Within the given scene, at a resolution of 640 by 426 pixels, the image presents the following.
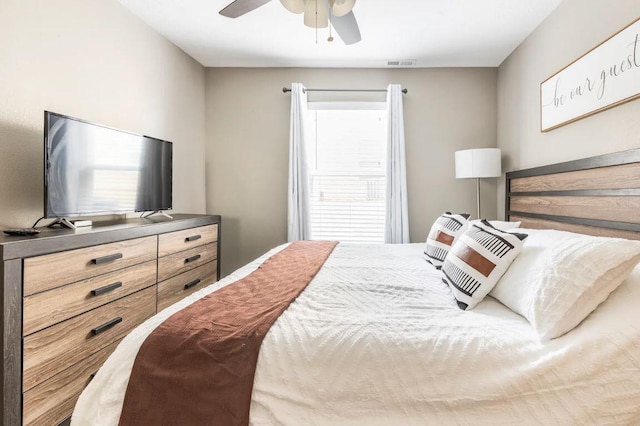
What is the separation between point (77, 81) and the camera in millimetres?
2125

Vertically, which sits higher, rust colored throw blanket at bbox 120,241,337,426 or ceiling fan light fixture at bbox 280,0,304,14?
ceiling fan light fixture at bbox 280,0,304,14

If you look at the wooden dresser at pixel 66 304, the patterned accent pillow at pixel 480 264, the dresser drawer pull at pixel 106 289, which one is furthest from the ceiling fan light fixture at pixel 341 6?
the dresser drawer pull at pixel 106 289

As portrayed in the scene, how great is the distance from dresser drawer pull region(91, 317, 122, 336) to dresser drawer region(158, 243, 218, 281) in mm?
419

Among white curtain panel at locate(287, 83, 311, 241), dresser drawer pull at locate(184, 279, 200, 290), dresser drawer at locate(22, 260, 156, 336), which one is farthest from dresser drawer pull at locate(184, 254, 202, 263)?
white curtain panel at locate(287, 83, 311, 241)

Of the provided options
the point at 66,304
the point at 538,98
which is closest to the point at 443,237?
the point at 538,98

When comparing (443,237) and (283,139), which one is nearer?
(443,237)

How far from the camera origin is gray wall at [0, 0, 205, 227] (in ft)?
5.71

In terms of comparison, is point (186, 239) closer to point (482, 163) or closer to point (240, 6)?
point (240, 6)

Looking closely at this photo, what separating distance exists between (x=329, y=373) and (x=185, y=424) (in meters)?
0.45

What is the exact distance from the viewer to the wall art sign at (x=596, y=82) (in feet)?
5.48

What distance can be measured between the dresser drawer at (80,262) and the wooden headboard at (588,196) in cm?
271

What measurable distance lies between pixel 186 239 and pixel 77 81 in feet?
4.23

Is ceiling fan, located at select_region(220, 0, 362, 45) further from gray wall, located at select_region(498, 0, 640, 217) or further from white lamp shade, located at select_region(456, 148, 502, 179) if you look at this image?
white lamp shade, located at select_region(456, 148, 502, 179)

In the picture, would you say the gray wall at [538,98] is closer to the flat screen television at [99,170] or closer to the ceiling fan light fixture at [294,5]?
the ceiling fan light fixture at [294,5]
